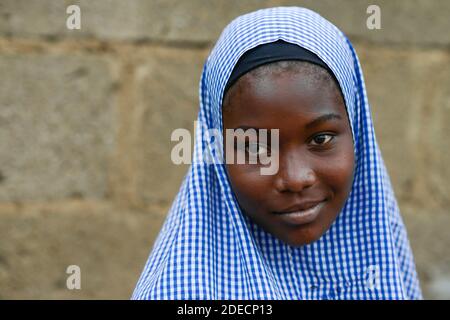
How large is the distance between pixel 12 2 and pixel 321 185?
1.79m

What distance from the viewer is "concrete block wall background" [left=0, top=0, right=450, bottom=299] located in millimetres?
2689

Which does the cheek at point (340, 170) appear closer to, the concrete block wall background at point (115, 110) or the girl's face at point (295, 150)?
the girl's face at point (295, 150)

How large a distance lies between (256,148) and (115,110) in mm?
1465

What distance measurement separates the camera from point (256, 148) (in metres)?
1.43

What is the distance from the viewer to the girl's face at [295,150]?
140cm

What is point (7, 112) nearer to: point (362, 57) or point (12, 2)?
point (12, 2)

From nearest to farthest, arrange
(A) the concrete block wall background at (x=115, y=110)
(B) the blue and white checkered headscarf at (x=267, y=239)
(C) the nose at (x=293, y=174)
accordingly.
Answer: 1. (C) the nose at (x=293, y=174)
2. (B) the blue and white checkered headscarf at (x=267, y=239)
3. (A) the concrete block wall background at (x=115, y=110)

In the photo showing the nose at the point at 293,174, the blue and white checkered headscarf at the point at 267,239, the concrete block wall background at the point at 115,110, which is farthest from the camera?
the concrete block wall background at the point at 115,110

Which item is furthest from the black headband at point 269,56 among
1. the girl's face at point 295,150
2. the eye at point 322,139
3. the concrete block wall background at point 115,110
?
the concrete block wall background at point 115,110

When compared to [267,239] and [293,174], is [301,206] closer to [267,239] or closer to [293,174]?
[293,174]

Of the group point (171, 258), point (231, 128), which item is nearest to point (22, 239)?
point (171, 258)

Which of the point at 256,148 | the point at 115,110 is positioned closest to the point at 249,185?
the point at 256,148

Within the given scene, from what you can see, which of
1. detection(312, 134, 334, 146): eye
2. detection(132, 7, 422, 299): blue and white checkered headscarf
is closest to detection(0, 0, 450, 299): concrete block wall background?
detection(132, 7, 422, 299): blue and white checkered headscarf

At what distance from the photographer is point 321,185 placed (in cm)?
145
